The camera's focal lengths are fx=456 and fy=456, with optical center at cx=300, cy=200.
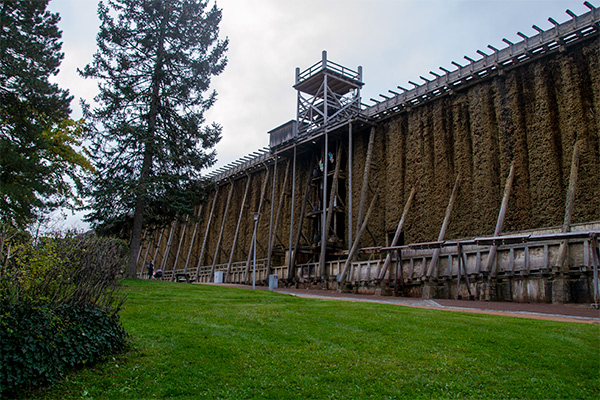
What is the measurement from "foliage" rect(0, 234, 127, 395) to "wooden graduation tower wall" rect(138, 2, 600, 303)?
39.8ft

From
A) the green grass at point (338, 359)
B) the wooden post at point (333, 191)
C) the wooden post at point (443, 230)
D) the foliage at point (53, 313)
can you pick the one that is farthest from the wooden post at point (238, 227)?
the foliage at point (53, 313)

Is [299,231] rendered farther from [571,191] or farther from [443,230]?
[571,191]

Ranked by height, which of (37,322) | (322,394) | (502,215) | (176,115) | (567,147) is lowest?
(322,394)

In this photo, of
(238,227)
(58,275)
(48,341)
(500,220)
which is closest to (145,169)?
(238,227)

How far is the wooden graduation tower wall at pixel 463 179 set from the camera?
52.2ft

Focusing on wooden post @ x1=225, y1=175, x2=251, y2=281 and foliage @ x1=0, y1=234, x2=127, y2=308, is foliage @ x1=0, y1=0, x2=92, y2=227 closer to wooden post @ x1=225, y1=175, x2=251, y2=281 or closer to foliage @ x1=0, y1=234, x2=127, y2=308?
foliage @ x1=0, y1=234, x2=127, y2=308

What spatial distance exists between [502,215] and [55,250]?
16160 millimetres

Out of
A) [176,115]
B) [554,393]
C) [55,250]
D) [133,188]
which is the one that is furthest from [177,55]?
[554,393]

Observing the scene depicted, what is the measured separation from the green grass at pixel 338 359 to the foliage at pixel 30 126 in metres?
10.9

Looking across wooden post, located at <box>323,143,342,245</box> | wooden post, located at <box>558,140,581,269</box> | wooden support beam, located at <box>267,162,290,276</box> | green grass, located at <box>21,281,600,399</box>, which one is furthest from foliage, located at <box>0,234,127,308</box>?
wooden support beam, located at <box>267,162,290,276</box>

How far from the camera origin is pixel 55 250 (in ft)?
22.0

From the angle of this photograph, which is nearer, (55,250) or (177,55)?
(55,250)

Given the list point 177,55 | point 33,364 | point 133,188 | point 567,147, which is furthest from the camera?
point 177,55

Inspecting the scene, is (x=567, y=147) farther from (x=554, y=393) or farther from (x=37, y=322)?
(x=37, y=322)
